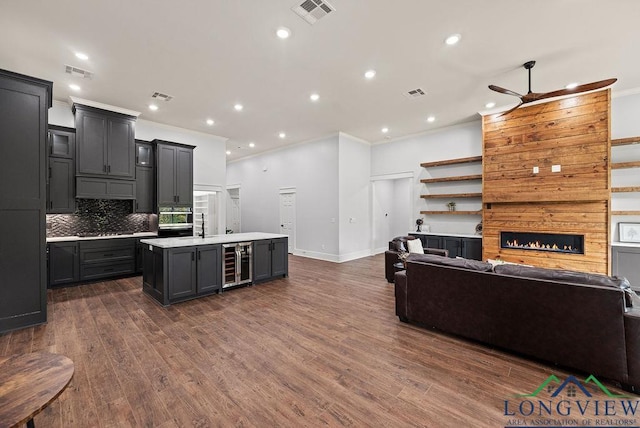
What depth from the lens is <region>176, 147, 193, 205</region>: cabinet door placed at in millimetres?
6215

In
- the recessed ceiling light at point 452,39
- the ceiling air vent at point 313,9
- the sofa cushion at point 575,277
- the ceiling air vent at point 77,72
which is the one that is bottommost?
the sofa cushion at point 575,277

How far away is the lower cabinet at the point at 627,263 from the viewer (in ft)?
14.5

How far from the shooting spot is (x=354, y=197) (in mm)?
7703

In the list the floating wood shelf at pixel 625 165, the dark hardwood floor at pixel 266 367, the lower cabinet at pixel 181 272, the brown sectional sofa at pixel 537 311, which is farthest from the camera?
the floating wood shelf at pixel 625 165

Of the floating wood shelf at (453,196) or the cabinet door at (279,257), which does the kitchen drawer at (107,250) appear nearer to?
the cabinet door at (279,257)

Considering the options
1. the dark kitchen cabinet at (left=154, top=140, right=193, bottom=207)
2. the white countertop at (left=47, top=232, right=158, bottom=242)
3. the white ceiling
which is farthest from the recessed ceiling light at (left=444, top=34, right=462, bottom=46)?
the white countertop at (left=47, top=232, right=158, bottom=242)

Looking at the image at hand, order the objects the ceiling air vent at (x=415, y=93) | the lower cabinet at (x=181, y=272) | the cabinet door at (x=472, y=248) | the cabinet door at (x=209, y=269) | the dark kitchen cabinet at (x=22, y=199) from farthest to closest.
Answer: the cabinet door at (x=472, y=248)
the ceiling air vent at (x=415, y=93)
the cabinet door at (x=209, y=269)
the lower cabinet at (x=181, y=272)
the dark kitchen cabinet at (x=22, y=199)

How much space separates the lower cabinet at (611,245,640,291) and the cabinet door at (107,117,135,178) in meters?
9.04

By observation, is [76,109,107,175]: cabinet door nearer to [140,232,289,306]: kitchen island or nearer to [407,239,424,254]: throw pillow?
[140,232,289,306]: kitchen island

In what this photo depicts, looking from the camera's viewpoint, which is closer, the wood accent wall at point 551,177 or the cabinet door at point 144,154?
the wood accent wall at point 551,177

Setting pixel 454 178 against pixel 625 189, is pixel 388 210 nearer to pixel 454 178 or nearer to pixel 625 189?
pixel 454 178

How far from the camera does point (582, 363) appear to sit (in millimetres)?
2236

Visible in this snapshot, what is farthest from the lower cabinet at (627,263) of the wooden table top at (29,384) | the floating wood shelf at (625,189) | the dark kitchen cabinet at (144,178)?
the dark kitchen cabinet at (144,178)

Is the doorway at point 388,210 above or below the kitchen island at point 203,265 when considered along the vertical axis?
above
